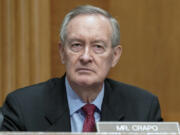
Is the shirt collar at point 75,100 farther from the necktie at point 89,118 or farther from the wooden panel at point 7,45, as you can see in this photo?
the wooden panel at point 7,45

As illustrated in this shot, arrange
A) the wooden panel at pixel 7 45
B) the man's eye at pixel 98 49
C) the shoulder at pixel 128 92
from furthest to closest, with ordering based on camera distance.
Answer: the wooden panel at pixel 7 45
the shoulder at pixel 128 92
the man's eye at pixel 98 49

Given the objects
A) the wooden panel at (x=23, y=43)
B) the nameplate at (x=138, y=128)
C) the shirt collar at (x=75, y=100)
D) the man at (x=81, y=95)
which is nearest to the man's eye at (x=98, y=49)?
the man at (x=81, y=95)

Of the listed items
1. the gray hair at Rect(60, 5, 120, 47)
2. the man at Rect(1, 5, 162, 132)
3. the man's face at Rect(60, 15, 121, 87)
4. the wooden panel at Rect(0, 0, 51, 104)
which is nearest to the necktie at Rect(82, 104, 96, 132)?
the man at Rect(1, 5, 162, 132)

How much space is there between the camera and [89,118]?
6.01 feet

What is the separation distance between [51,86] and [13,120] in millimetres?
297

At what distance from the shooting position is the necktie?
1.78m

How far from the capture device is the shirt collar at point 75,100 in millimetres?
1923

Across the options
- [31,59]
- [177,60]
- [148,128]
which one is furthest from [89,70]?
[177,60]

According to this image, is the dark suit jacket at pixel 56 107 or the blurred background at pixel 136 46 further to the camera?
the blurred background at pixel 136 46

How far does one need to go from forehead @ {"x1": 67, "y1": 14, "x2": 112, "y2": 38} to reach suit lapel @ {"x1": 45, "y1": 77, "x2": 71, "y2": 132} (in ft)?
0.89

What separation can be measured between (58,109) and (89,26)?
1.29 feet

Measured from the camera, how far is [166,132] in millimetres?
1285

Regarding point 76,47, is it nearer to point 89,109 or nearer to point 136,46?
point 89,109

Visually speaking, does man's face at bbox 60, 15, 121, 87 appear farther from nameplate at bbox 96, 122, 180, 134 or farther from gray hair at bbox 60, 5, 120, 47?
nameplate at bbox 96, 122, 180, 134
